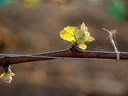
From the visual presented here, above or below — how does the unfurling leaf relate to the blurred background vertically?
above

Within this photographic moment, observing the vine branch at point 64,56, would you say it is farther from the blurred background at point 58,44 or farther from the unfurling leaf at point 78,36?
the blurred background at point 58,44

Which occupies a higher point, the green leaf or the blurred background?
the green leaf

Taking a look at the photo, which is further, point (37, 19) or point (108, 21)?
point (108, 21)

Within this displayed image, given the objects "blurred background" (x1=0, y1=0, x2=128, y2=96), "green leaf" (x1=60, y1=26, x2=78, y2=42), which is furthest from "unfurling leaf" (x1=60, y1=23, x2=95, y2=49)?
"blurred background" (x1=0, y1=0, x2=128, y2=96)

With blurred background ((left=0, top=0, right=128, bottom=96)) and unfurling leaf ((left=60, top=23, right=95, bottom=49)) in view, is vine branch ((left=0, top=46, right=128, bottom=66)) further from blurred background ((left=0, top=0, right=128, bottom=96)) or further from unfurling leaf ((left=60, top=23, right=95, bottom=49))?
blurred background ((left=0, top=0, right=128, bottom=96))

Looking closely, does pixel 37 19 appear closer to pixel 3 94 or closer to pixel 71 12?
pixel 71 12

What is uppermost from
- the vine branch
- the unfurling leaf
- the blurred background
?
the unfurling leaf

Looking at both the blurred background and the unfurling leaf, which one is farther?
the blurred background

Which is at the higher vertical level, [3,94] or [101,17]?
[101,17]

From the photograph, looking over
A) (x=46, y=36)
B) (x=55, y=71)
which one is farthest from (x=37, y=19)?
(x=55, y=71)
